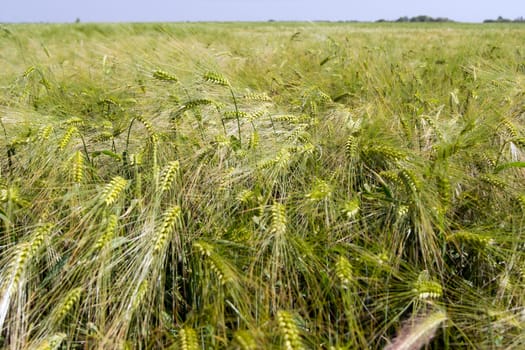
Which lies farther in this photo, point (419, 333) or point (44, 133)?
point (44, 133)

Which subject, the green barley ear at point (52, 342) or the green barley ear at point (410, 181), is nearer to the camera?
the green barley ear at point (52, 342)

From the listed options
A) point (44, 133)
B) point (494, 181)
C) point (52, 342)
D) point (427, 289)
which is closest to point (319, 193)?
point (427, 289)

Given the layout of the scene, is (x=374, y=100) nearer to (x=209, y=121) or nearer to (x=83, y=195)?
(x=209, y=121)

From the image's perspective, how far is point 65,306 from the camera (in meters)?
0.97

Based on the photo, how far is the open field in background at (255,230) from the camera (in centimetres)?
98

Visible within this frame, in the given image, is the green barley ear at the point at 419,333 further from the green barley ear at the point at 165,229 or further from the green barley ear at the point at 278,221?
the green barley ear at the point at 165,229

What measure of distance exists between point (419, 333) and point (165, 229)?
62cm

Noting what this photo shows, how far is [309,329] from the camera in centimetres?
107

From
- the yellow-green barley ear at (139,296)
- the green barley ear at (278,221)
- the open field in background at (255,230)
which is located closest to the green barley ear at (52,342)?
the open field in background at (255,230)

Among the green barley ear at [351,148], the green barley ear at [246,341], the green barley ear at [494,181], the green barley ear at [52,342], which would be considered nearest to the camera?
the green barley ear at [246,341]

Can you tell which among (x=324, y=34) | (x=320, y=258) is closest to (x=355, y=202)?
(x=320, y=258)

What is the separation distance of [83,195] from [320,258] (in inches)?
27.0

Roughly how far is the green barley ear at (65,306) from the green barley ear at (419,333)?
0.71 metres

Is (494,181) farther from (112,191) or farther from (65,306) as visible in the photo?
(65,306)
